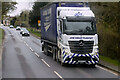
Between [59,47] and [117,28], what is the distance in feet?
16.8

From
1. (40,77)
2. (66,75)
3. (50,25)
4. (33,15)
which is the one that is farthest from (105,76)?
(33,15)

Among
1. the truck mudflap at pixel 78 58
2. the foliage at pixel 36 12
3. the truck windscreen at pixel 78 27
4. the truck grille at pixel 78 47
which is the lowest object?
the truck mudflap at pixel 78 58

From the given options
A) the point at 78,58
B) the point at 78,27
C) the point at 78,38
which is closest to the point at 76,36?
the point at 78,38

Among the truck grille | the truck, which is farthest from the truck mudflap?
the truck grille

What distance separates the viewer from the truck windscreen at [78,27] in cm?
1786

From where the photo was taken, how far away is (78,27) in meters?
18.0

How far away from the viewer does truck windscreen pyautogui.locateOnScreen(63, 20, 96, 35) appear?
58.6 ft

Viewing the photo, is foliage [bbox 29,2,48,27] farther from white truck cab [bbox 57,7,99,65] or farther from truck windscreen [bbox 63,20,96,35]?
truck windscreen [bbox 63,20,96,35]

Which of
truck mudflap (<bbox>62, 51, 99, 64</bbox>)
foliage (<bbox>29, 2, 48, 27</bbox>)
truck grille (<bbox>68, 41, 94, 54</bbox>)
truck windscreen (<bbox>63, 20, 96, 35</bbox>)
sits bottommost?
truck mudflap (<bbox>62, 51, 99, 64</bbox>)

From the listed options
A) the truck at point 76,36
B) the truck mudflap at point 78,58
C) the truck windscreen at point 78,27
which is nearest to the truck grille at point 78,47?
the truck at point 76,36

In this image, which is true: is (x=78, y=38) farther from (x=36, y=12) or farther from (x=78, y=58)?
(x=36, y=12)

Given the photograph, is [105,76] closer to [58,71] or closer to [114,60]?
[58,71]

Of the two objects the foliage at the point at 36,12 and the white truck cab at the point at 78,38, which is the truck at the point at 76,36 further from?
the foliage at the point at 36,12

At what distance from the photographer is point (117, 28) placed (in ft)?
68.9
